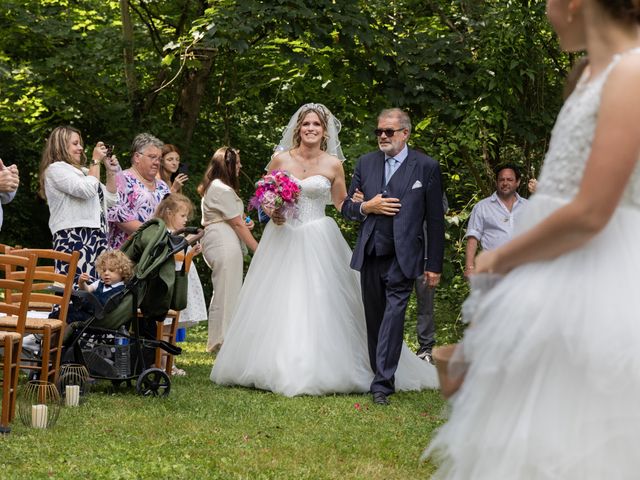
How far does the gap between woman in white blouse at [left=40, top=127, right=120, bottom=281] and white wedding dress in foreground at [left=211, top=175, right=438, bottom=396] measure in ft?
4.32

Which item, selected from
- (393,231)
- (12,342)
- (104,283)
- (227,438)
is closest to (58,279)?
(104,283)

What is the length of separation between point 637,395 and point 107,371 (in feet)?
20.3

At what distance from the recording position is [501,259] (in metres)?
2.55

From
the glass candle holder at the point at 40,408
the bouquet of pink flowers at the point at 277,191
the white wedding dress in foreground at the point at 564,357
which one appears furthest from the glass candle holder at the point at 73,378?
the white wedding dress in foreground at the point at 564,357

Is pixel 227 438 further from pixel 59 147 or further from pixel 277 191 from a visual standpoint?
pixel 59 147

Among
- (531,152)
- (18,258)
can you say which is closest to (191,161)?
(531,152)

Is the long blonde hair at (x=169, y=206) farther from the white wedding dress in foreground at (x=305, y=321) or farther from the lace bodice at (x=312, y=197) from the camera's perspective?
the lace bodice at (x=312, y=197)

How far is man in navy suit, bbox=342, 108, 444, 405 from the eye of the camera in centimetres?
795

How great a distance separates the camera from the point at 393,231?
7.98 m

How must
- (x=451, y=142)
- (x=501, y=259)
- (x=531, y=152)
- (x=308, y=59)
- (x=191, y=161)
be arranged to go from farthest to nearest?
(x=191, y=161)
(x=531, y=152)
(x=451, y=142)
(x=308, y=59)
(x=501, y=259)

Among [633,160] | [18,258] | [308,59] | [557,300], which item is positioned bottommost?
[18,258]

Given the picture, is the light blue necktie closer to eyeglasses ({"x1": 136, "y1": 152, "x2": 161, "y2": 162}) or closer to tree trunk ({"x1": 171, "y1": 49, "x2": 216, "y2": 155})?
eyeglasses ({"x1": 136, "y1": 152, "x2": 161, "y2": 162})

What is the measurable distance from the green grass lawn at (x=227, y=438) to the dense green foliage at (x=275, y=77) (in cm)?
287

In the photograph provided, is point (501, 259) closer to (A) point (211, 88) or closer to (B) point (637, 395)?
(B) point (637, 395)
